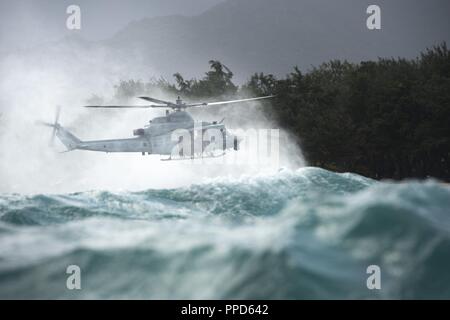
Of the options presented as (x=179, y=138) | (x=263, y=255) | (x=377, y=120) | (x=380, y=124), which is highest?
(x=377, y=120)

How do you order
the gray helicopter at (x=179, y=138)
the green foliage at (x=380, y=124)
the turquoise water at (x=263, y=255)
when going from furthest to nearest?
the green foliage at (x=380, y=124), the gray helicopter at (x=179, y=138), the turquoise water at (x=263, y=255)

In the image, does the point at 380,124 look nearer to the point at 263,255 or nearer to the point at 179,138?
the point at 179,138

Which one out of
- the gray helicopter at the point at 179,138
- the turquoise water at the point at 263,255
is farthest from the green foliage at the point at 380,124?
the turquoise water at the point at 263,255

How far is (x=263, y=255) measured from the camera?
57.0 ft

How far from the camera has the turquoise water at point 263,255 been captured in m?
17.1

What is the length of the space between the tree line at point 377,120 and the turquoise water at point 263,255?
51116 mm

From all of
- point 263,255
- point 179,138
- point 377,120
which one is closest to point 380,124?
point 377,120

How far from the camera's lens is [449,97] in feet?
241

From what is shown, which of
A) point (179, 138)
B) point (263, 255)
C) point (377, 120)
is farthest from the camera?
point (377, 120)

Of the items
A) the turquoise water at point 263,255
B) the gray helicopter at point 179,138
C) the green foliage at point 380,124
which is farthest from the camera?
the green foliage at point 380,124

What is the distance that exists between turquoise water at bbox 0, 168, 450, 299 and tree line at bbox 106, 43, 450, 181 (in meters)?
51.1

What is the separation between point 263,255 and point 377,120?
58281mm

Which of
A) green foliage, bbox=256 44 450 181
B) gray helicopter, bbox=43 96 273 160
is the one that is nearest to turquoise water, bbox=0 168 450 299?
gray helicopter, bbox=43 96 273 160

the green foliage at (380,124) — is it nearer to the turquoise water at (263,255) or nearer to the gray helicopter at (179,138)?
the gray helicopter at (179,138)
